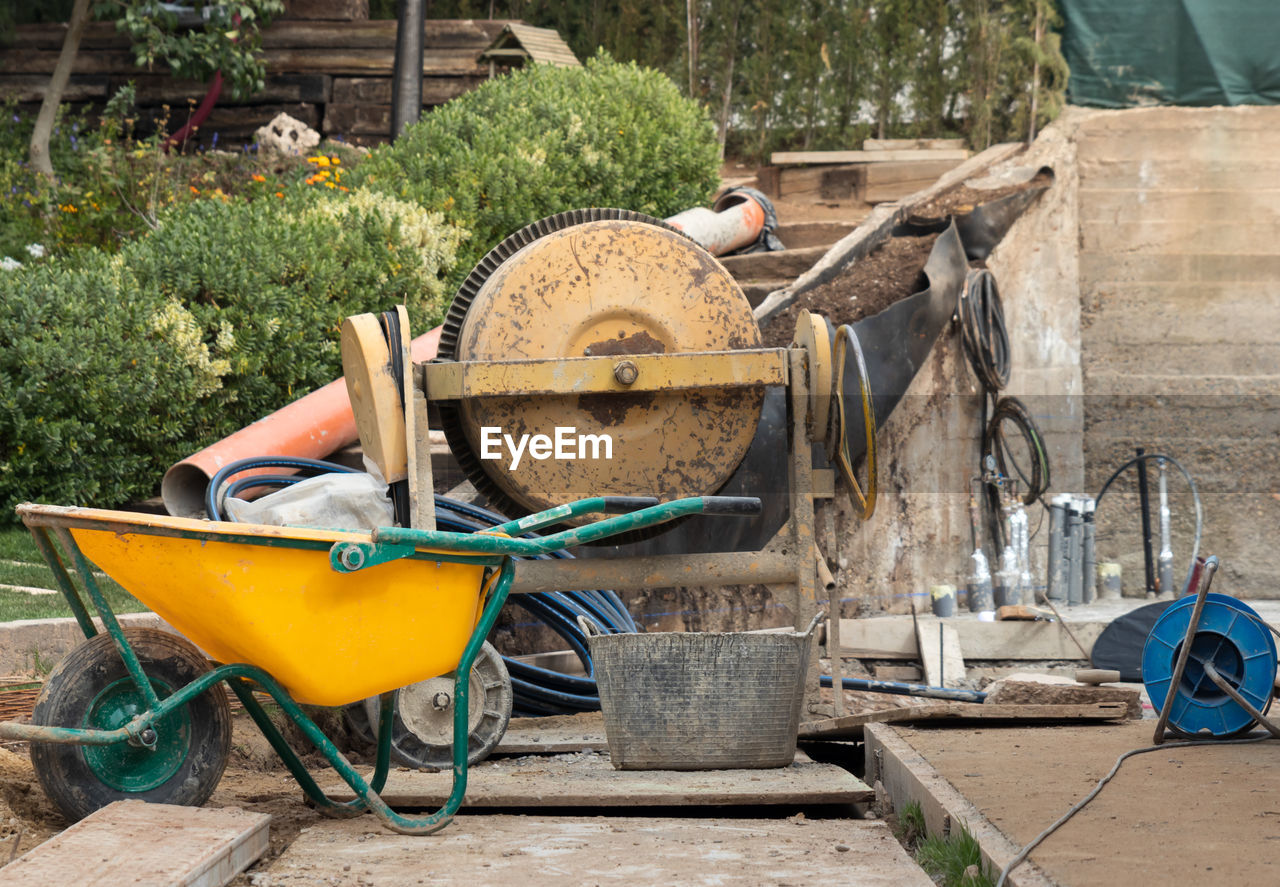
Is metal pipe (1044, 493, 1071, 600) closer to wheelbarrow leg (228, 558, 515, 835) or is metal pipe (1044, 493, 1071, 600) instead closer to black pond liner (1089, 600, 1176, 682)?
black pond liner (1089, 600, 1176, 682)

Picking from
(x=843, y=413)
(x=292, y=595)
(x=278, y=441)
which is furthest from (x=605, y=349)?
(x=278, y=441)

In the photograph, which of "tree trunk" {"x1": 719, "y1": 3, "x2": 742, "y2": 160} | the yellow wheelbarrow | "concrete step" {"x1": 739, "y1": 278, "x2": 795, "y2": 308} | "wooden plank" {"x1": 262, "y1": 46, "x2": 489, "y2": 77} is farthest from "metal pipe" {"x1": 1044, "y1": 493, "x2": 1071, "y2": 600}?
"wooden plank" {"x1": 262, "y1": 46, "x2": 489, "y2": 77}

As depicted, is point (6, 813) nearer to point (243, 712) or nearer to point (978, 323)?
point (243, 712)

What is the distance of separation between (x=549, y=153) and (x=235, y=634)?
579 centimetres

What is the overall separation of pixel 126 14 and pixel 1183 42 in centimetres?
877

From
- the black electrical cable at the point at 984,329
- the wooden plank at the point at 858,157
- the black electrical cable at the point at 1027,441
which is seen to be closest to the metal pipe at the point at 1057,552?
the black electrical cable at the point at 1027,441

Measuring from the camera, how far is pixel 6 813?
2.74 meters

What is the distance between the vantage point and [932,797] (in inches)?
119

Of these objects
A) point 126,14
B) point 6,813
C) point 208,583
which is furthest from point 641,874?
point 126,14

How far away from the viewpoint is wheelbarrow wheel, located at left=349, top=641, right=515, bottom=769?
3797 millimetres

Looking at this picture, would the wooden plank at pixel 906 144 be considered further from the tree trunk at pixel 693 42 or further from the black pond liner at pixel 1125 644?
the black pond liner at pixel 1125 644

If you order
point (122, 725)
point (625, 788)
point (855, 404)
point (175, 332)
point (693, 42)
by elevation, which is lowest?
point (625, 788)

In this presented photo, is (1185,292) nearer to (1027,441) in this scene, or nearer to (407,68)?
(1027,441)

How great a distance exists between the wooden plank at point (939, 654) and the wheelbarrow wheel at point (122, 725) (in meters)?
4.00
